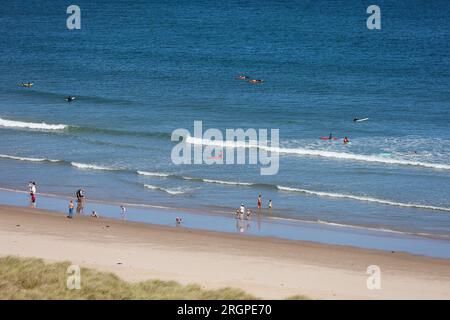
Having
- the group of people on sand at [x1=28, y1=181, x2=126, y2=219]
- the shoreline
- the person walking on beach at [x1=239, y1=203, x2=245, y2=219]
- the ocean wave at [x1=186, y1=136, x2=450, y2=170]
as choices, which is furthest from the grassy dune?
the ocean wave at [x1=186, y1=136, x2=450, y2=170]

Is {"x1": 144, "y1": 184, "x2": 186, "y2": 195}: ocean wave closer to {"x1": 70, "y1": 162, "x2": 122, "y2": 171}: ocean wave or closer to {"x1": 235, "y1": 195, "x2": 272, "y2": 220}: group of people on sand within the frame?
{"x1": 70, "y1": 162, "x2": 122, "y2": 171}: ocean wave

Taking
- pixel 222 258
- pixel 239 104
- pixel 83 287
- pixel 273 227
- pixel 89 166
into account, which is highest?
pixel 239 104

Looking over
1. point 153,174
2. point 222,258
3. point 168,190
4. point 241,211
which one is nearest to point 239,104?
point 153,174

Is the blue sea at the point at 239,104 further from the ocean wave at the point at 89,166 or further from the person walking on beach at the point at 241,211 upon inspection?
the person walking on beach at the point at 241,211

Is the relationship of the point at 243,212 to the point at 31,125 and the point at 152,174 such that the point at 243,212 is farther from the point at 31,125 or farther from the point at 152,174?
the point at 31,125

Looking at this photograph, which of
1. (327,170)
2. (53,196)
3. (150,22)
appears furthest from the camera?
(150,22)

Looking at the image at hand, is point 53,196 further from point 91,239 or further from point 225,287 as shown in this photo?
point 225,287
